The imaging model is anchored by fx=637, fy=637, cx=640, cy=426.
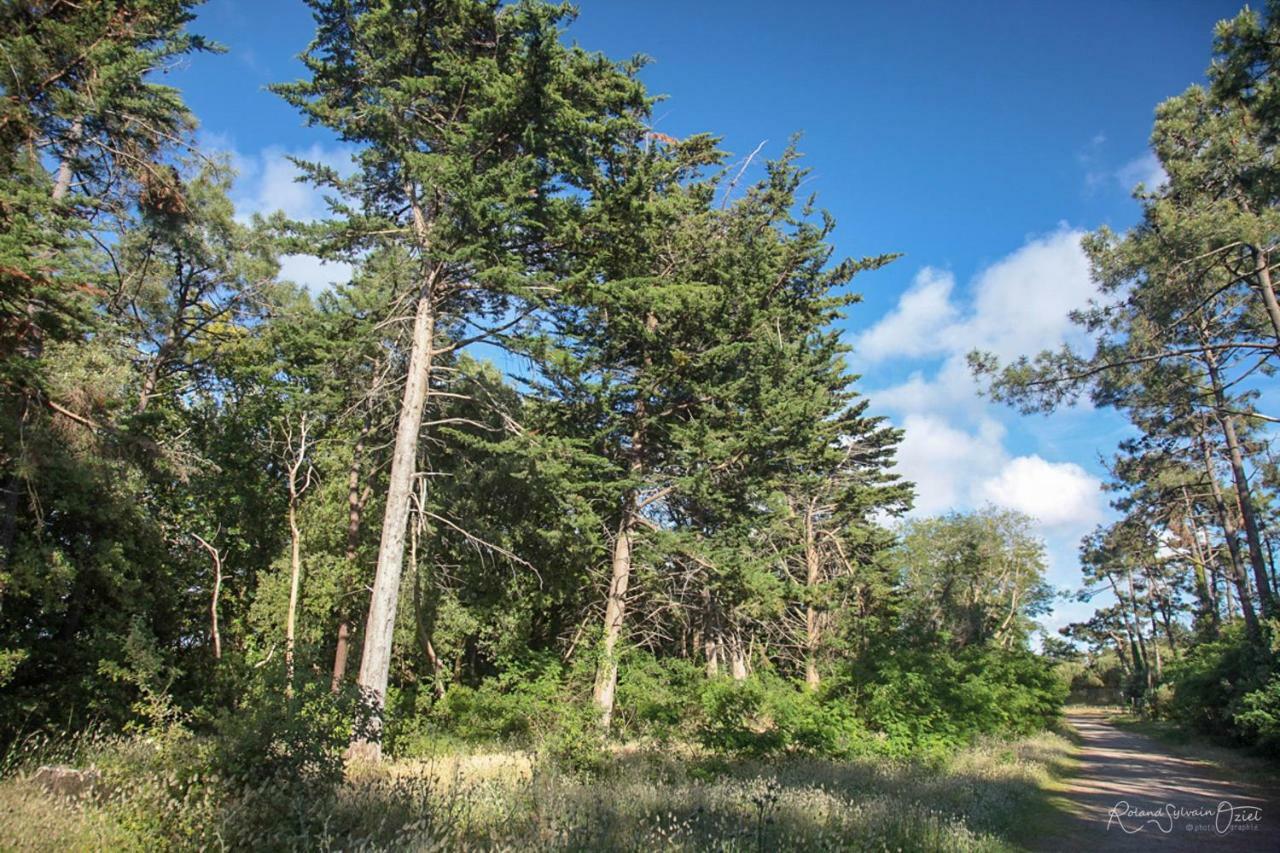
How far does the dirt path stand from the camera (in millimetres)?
7895

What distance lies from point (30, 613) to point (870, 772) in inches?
718

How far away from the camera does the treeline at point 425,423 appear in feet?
33.6

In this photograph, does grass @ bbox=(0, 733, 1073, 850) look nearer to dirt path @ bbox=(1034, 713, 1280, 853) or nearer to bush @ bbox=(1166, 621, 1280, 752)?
dirt path @ bbox=(1034, 713, 1280, 853)

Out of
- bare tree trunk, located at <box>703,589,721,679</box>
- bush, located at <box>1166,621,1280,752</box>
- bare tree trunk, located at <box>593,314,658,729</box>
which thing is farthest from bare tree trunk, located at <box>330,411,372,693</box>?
bush, located at <box>1166,621,1280,752</box>

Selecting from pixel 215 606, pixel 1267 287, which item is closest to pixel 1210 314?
pixel 1267 287

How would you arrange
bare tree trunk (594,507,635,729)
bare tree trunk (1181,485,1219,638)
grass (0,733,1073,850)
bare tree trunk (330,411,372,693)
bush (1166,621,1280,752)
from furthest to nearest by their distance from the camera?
bare tree trunk (1181,485,1219,638) → bare tree trunk (330,411,372,693) → bare tree trunk (594,507,635,729) → bush (1166,621,1280,752) → grass (0,733,1073,850)

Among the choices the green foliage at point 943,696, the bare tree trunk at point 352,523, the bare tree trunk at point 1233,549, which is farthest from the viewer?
the bare tree trunk at point 1233,549

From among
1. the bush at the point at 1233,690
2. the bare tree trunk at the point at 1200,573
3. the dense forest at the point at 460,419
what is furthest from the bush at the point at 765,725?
the bare tree trunk at the point at 1200,573

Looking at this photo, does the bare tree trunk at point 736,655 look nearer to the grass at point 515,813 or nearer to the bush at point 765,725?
the bush at point 765,725

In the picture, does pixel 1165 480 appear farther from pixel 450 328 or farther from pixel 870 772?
pixel 450 328

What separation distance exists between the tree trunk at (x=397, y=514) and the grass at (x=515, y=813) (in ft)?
6.62

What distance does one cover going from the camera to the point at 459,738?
1479cm

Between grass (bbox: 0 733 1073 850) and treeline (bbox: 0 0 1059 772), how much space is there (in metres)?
0.77

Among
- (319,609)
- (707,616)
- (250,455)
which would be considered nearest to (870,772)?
(707,616)
